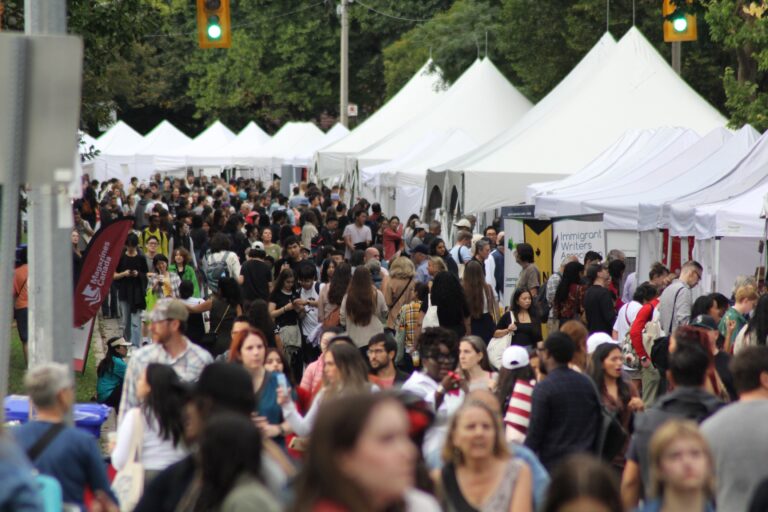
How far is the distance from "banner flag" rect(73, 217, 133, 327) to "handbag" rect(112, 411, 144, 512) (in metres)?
5.69

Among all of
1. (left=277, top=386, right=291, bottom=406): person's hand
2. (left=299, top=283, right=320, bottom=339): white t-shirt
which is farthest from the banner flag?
(left=277, top=386, right=291, bottom=406): person's hand

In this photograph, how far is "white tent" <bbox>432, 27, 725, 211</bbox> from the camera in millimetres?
25312

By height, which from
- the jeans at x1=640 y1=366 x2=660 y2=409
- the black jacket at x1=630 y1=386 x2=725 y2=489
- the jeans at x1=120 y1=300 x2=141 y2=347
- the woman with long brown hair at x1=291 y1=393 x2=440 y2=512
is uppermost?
the woman with long brown hair at x1=291 y1=393 x2=440 y2=512

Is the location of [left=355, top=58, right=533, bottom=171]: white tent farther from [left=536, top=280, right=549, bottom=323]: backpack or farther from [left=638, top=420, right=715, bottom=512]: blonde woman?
[left=638, top=420, right=715, bottom=512]: blonde woman

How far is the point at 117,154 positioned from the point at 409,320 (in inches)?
2074

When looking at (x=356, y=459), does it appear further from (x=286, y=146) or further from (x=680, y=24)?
(x=286, y=146)

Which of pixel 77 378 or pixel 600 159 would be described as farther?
pixel 600 159

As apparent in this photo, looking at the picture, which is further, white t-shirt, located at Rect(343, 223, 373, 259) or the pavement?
white t-shirt, located at Rect(343, 223, 373, 259)

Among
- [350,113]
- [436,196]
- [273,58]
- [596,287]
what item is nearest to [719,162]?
[596,287]

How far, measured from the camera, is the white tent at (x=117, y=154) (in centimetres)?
6303

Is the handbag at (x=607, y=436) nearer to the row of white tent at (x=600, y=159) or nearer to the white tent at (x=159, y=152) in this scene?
the row of white tent at (x=600, y=159)

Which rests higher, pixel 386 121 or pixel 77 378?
pixel 386 121

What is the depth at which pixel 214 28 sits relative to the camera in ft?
53.0

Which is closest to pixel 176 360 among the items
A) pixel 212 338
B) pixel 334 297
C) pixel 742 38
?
pixel 212 338
